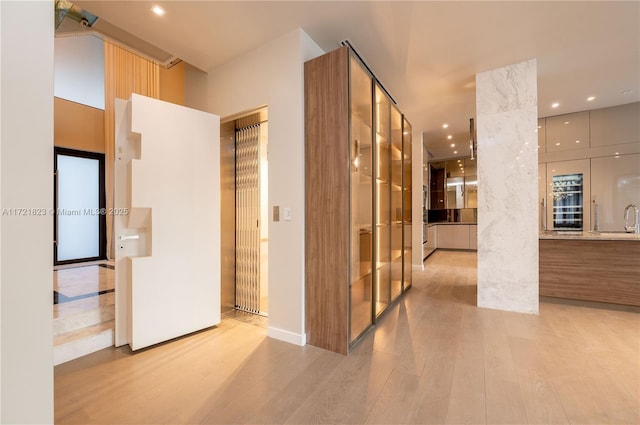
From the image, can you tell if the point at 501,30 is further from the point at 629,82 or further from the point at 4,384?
the point at 4,384

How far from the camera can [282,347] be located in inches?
99.9

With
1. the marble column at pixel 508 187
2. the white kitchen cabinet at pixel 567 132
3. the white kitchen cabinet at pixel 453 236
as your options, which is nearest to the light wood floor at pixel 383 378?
the marble column at pixel 508 187

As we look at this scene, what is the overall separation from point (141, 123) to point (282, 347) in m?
2.40

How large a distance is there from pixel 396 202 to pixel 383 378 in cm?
249

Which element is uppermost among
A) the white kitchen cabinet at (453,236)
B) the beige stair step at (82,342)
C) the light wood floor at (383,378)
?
the white kitchen cabinet at (453,236)

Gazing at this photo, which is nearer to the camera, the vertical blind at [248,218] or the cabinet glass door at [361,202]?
the cabinet glass door at [361,202]

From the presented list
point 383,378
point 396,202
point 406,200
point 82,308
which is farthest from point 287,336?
point 406,200

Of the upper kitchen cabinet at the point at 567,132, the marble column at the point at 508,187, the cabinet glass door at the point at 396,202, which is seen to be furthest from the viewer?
the upper kitchen cabinet at the point at 567,132

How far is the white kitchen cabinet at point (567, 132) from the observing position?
16.3ft

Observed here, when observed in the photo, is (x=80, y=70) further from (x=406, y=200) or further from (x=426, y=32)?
(x=406, y=200)

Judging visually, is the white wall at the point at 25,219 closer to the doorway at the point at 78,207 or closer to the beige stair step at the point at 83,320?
the beige stair step at the point at 83,320

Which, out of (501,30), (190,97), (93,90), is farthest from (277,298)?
(93,90)

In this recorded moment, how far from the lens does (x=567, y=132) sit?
5102mm

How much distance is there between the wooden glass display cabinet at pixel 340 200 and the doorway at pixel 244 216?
102cm
